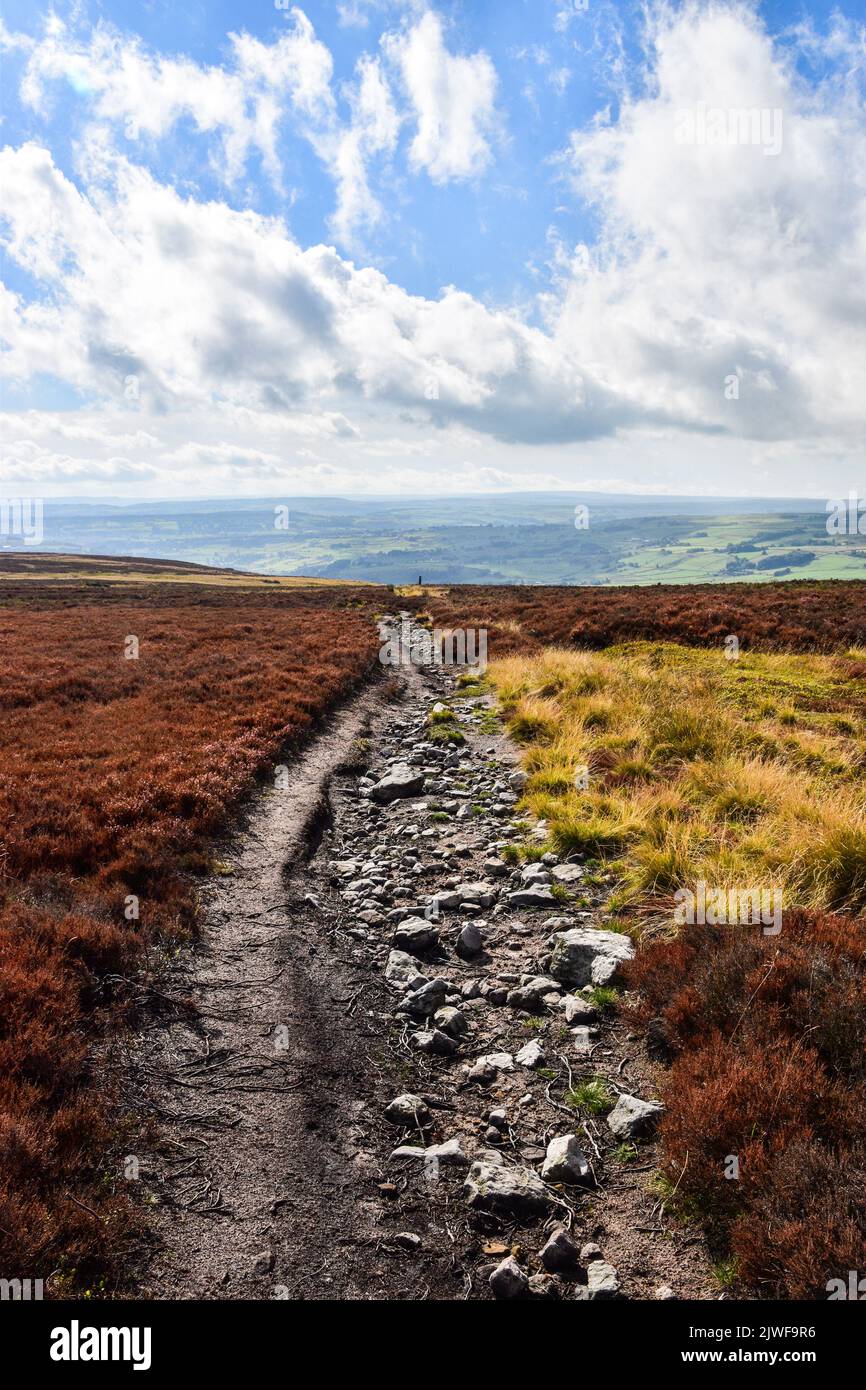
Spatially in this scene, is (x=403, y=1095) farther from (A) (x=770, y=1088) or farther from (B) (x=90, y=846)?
(B) (x=90, y=846)

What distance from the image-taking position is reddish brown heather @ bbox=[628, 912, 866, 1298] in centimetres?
359

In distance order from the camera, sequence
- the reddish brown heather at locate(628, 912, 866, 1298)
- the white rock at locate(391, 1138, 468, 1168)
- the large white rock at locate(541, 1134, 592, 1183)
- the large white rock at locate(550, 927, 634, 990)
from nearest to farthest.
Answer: the reddish brown heather at locate(628, 912, 866, 1298) < the large white rock at locate(541, 1134, 592, 1183) < the white rock at locate(391, 1138, 468, 1168) < the large white rock at locate(550, 927, 634, 990)

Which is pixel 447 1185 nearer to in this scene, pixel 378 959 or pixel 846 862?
pixel 378 959

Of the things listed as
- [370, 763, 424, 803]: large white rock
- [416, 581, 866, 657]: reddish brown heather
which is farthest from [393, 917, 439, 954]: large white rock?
[416, 581, 866, 657]: reddish brown heather

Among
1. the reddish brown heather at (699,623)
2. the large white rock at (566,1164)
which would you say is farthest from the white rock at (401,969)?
the reddish brown heather at (699,623)

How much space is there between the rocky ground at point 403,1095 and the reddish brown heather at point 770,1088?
335mm

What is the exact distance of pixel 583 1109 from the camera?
5.32 m

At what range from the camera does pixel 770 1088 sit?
4434 mm

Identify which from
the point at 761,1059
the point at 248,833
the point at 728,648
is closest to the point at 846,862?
the point at 761,1059

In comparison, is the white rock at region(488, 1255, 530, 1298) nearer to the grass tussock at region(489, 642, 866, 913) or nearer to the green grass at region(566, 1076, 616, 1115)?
the green grass at region(566, 1076, 616, 1115)

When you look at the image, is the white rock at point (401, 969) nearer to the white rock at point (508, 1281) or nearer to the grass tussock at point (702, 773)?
the grass tussock at point (702, 773)

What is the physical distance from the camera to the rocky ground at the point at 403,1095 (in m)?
4.05

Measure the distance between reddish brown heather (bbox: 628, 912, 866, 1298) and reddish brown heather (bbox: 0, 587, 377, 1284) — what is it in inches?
150
